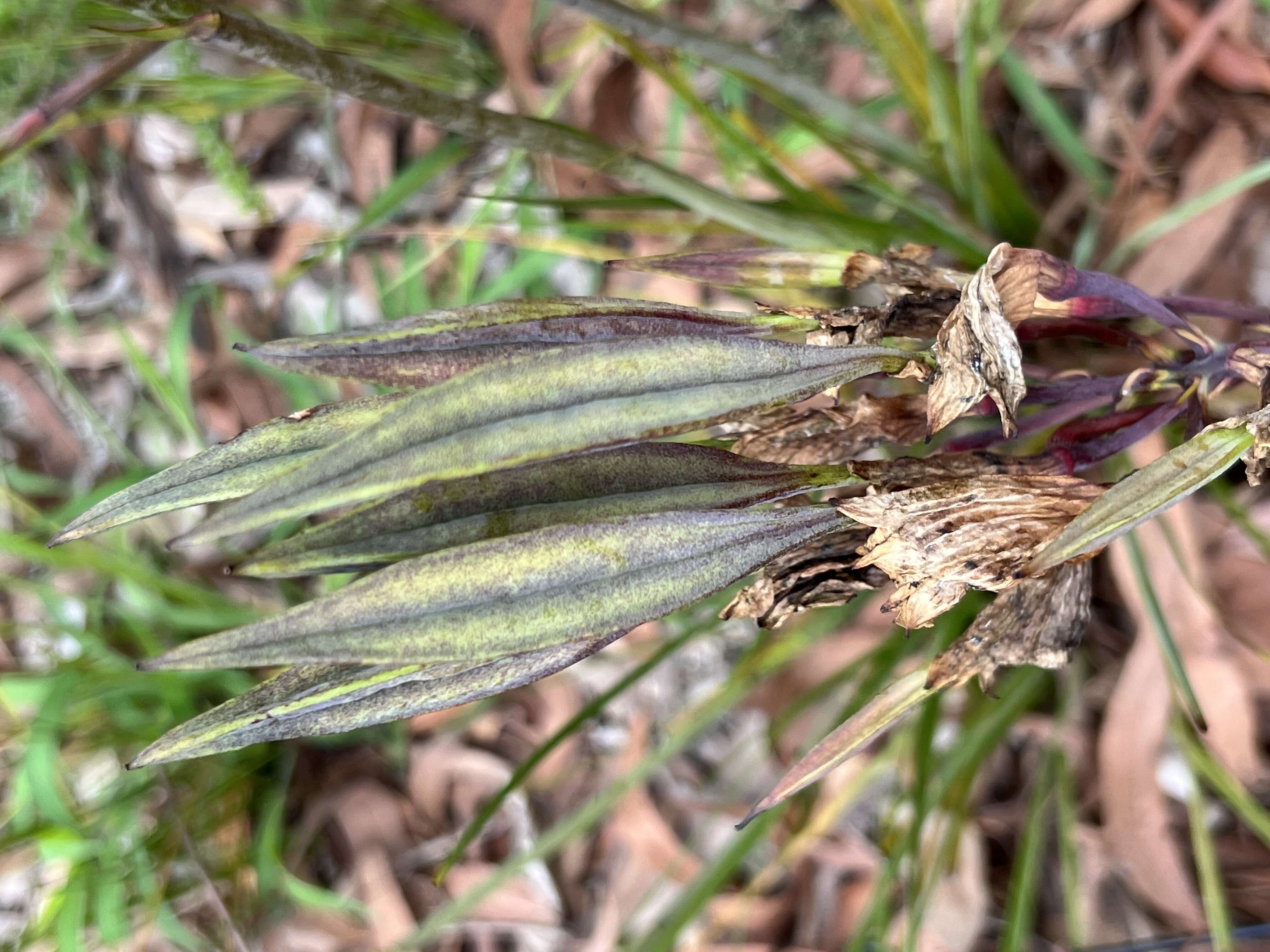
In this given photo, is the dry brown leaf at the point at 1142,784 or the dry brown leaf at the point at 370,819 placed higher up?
the dry brown leaf at the point at 1142,784

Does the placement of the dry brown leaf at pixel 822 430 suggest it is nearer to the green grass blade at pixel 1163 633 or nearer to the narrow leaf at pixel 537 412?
the narrow leaf at pixel 537 412

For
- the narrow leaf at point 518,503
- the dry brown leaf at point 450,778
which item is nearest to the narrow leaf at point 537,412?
the narrow leaf at point 518,503

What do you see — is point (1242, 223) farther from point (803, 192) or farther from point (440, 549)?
point (440, 549)

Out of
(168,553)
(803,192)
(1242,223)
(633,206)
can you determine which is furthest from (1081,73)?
(168,553)

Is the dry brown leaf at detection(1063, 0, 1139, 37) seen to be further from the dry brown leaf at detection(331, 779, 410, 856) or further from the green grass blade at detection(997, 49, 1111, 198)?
the dry brown leaf at detection(331, 779, 410, 856)

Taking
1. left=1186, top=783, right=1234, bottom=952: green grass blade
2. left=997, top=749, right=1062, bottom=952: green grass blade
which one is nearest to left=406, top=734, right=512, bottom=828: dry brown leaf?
left=997, top=749, right=1062, bottom=952: green grass blade

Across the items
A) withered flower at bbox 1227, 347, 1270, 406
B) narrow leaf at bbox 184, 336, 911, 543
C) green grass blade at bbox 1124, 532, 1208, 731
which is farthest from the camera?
green grass blade at bbox 1124, 532, 1208, 731

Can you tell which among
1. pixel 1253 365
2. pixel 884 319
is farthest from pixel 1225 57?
pixel 884 319
